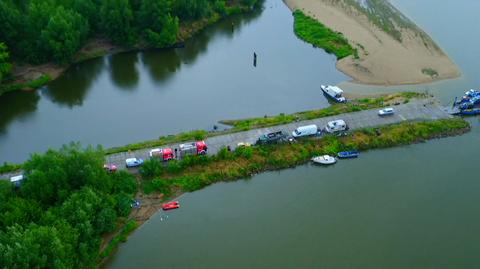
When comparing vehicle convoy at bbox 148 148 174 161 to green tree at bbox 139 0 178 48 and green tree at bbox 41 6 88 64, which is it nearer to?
green tree at bbox 41 6 88 64

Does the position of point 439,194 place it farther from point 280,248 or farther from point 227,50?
point 227,50

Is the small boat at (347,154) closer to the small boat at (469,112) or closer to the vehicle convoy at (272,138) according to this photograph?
the vehicle convoy at (272,138)

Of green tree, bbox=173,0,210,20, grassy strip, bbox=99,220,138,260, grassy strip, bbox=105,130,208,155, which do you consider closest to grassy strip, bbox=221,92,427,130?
grassy strip, bbox=105,130,208,155

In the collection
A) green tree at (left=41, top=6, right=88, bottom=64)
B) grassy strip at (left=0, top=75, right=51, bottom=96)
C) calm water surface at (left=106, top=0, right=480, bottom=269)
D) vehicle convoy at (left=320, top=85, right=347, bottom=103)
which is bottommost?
calm water surface at (left=106, top=0, right=480, bottom=269)

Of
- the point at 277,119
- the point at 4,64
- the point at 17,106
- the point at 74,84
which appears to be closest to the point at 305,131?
the point at 277,119

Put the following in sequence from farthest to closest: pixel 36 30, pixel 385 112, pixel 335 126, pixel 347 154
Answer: pixel 36 30, pixel 385 112, pixel 335 126, pixel 347 154

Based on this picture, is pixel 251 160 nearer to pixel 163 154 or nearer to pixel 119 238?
pixel 163 154
